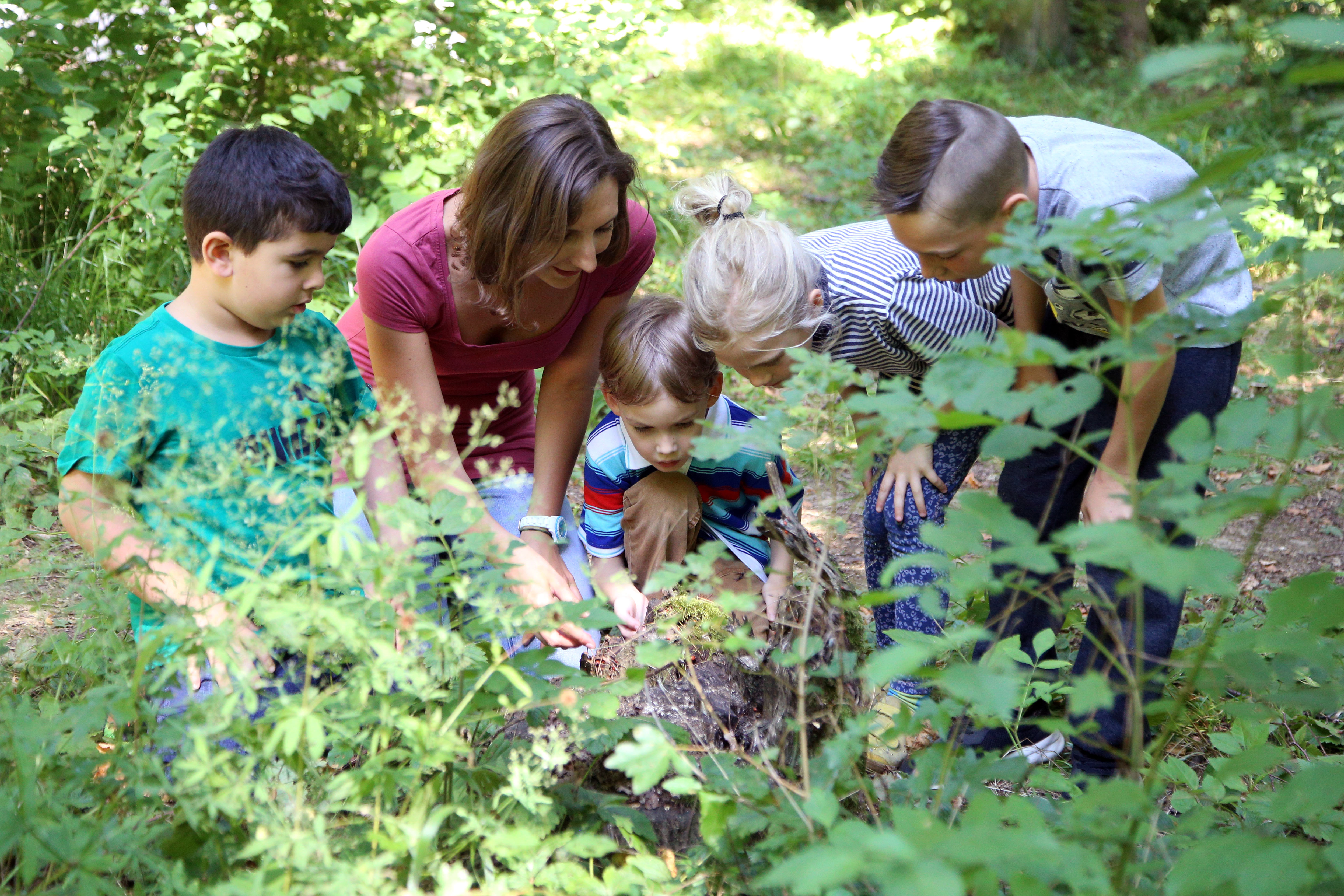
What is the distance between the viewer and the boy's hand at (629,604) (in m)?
2.05

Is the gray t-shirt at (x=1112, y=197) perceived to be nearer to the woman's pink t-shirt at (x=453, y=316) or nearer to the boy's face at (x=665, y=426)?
the boy's face at (x=665, y=426)

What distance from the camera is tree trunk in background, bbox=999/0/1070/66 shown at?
1048 centimetres

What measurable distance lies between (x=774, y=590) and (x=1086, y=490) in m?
0.71

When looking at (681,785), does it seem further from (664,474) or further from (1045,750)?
(1045,750)

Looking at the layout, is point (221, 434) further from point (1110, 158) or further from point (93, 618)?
point (1110, 158)

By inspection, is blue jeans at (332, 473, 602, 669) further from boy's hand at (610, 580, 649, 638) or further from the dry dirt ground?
the dry dirt ground

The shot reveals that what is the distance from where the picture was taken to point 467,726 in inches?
51.9

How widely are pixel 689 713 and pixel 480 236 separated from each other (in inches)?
41.8

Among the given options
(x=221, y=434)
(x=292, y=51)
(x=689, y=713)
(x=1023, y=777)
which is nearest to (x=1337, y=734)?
(x=1023, y=777)

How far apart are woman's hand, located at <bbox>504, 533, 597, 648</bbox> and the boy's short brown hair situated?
1.32ft

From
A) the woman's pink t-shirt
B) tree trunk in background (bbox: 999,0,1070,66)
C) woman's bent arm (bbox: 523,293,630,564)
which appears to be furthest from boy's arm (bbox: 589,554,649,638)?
tree trunk in background (bbox: 999,0,1070,66)

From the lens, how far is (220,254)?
1.80 metres

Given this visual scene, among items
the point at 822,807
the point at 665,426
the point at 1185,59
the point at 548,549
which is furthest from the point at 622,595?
the point at 1185,59

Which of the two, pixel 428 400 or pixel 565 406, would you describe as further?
pixel 565 406
